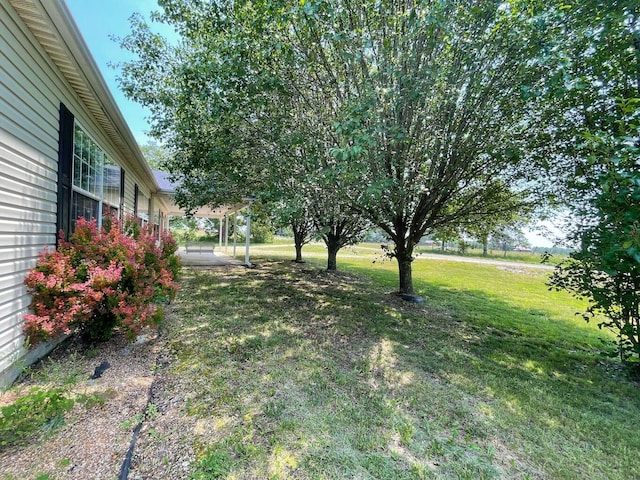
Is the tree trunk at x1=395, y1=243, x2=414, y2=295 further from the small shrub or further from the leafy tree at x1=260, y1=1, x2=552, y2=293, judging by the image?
the small shrub

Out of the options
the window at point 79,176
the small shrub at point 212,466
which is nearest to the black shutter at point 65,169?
the window at point 79,176

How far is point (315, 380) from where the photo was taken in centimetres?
327

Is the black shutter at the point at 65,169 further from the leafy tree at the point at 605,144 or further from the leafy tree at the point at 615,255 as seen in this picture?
the leafy tree at the point at 615,255

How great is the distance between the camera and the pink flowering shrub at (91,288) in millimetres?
3006

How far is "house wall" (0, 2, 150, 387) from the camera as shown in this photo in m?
2.58

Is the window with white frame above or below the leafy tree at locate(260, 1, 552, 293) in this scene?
below

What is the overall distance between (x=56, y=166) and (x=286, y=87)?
339cm

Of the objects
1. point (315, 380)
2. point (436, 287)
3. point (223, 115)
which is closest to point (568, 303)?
point (436, 287)

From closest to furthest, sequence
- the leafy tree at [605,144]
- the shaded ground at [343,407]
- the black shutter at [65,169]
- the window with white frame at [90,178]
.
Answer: the shaded ground at [343,407]
the leafy tree at [605,144]
the black shutter at [65,169]
the window with white frame at [90,178]

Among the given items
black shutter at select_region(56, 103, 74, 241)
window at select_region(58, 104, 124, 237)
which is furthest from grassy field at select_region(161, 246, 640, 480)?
window at select_region(58, 104, 124, 237)

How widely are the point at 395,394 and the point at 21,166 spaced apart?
4.17 metres

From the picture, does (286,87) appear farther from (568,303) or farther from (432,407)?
(568,303)

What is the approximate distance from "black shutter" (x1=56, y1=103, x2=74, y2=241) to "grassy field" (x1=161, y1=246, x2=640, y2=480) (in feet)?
6.42

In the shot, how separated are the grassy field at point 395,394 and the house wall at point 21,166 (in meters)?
1.52
